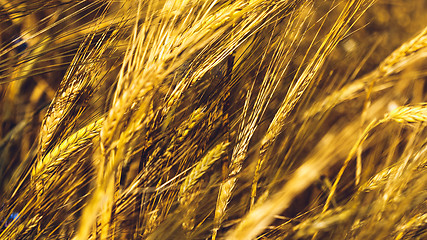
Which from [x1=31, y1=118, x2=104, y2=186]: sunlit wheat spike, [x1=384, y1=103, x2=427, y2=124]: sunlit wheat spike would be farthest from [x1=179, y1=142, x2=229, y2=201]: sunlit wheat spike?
[x1=384, y1=103, x2=427, y2=124]: sunlit wheat spike

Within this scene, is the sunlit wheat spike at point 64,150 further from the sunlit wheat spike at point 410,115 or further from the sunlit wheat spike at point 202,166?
the sunlit wheat spike at point 410,115

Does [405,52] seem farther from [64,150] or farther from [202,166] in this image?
[64,150]

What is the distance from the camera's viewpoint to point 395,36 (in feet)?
3.36

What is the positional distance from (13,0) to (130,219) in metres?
0.47

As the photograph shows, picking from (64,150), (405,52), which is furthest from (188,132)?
(405,52)

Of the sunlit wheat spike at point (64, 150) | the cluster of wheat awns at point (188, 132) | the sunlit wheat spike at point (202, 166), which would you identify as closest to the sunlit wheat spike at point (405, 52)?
the cluster of wheat awns at point (188, 132)

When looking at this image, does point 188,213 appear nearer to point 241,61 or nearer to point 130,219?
point 130,219

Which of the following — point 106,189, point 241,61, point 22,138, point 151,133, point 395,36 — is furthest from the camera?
point 395,36

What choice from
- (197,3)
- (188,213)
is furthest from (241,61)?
(188,213)

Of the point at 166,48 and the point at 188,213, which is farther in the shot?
the point at 188,213

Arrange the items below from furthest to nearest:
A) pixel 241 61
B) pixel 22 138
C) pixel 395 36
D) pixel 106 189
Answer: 1. pixel 395 36
2. pixel 22 138
3. pixel 241 61
4. pixel 106 189

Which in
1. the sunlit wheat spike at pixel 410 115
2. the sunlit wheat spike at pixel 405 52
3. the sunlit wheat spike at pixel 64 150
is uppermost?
the sunlit wheat spike at pixel 64 150

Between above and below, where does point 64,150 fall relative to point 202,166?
above

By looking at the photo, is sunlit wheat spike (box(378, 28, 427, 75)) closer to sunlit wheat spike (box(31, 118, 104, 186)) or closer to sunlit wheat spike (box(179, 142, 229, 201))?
sunlit wheat spike (box(179, 142, 229, 201))
